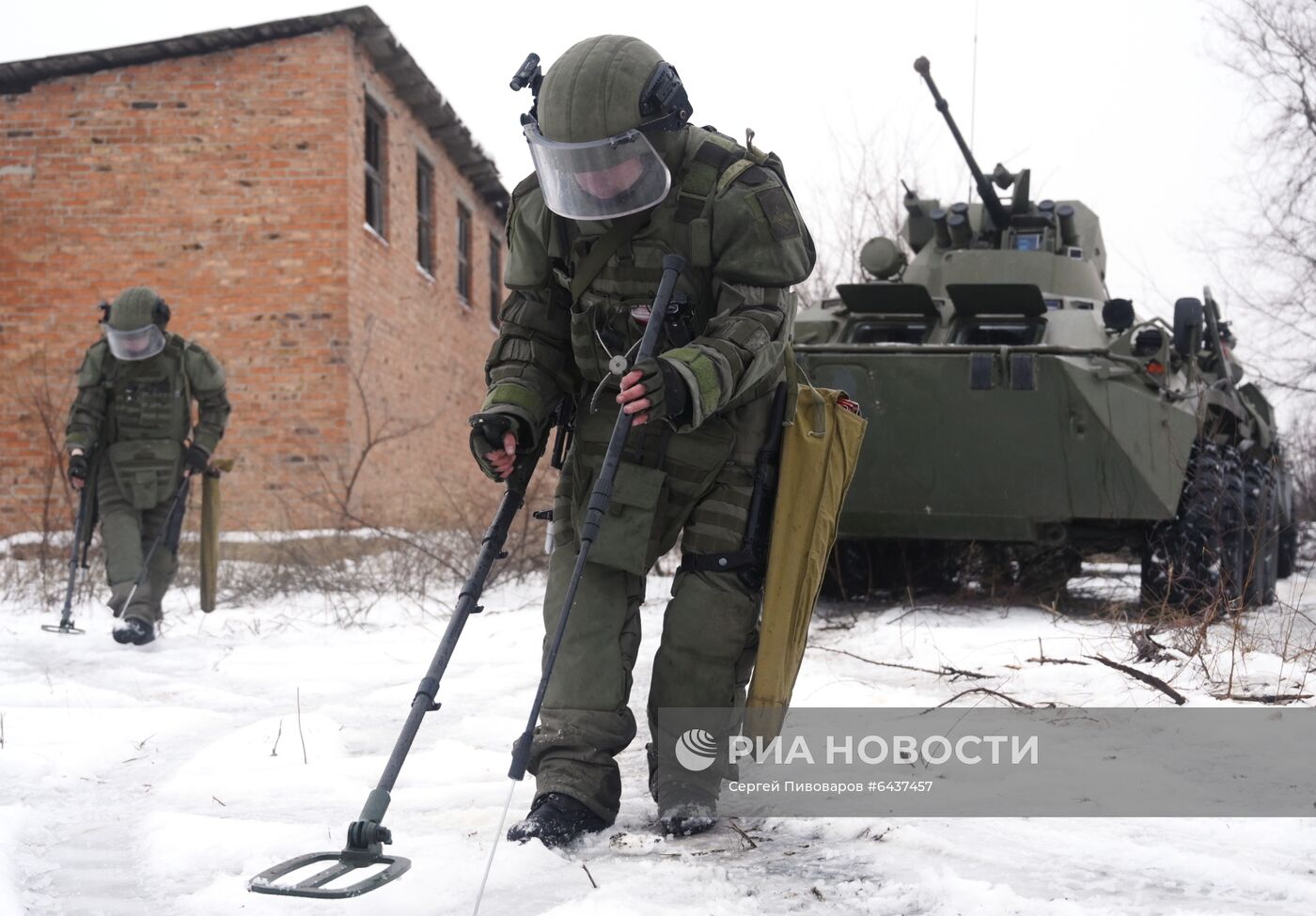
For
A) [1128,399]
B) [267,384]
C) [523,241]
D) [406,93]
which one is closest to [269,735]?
[523,241]

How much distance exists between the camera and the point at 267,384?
1224 cm

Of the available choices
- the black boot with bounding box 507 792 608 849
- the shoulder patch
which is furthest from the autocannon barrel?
the black boot with bounding box 507 792 608 849

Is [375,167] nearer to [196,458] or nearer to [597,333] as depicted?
[196,458]

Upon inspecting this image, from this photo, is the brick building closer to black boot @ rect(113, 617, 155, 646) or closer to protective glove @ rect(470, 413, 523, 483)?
black boot @ rect(113, 617, 155, 646)

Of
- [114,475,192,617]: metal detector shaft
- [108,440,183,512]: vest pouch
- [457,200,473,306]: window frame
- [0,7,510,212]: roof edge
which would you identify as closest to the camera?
[114,475,192,617]: metal detector shaft

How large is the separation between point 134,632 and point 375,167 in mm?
8437

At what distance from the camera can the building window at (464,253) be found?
60.5ft

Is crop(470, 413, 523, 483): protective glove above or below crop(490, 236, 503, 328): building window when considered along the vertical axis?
below

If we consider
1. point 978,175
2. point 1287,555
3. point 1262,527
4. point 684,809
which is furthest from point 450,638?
point 1287,555

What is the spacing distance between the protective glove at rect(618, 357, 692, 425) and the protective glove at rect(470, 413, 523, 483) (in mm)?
444

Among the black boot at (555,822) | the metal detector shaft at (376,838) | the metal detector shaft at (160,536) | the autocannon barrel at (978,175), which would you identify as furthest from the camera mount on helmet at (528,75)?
the autocannon barrel at (978,175)

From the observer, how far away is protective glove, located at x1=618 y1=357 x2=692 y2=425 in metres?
2.86

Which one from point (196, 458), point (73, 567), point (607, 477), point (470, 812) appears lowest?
point (470, 812)

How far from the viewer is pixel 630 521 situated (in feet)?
10.4
